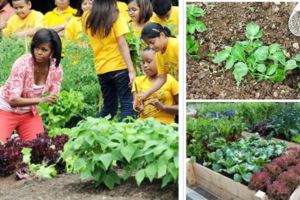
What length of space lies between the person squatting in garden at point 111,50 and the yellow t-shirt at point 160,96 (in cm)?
15

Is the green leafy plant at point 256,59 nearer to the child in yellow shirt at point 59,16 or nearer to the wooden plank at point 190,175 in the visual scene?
the wooden plank at point 190,175

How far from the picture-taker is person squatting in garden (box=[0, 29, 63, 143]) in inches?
219

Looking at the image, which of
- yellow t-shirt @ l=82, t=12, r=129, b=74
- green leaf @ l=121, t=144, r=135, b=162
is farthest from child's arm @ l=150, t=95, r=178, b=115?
green leaf @ l=121, t=144, r=135, b=162

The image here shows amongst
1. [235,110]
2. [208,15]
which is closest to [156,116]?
[235,110]

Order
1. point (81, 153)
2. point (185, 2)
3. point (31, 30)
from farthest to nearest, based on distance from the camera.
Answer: point (31, 30) < point (81, 153) < point (185, 2)

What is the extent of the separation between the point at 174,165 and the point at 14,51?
1493 millimetres

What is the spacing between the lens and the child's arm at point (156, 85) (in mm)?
5281

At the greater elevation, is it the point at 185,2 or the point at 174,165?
the point at 185,2

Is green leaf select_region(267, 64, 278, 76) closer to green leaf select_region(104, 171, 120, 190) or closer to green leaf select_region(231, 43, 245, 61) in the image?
green leaf select_region(231, 43, 245, 61)

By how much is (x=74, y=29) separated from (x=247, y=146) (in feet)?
4.46

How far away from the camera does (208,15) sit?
188 inches

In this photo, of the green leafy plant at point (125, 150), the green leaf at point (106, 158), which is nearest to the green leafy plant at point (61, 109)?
the green leafy plant at point (125, 150)

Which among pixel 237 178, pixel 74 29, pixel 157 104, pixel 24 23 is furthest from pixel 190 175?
pixel 24 23

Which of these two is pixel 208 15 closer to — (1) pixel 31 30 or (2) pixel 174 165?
(2) pixel 174 165
